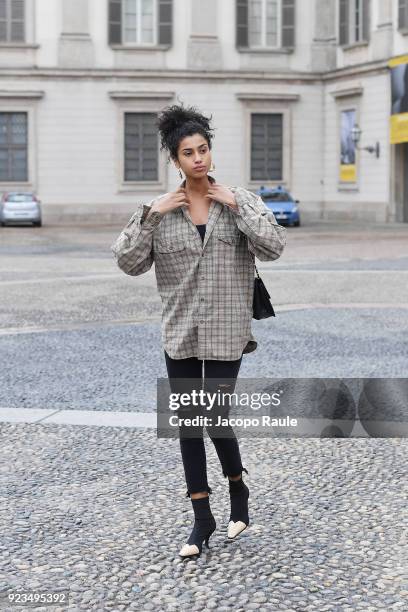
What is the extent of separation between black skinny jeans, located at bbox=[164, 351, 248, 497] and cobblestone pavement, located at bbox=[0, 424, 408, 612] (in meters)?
0.31

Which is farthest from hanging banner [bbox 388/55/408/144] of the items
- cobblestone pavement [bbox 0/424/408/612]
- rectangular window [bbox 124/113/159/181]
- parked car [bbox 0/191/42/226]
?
cobblestone pavement [bbox 0/424/408/612]

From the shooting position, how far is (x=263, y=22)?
4062 centimetres

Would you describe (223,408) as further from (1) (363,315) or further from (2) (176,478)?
(1) (363,315)

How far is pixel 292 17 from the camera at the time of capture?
40.5 metres

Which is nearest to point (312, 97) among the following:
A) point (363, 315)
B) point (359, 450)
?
point (363, 315)

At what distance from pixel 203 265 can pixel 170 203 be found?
0.90 ft

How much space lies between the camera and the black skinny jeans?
4328 mm

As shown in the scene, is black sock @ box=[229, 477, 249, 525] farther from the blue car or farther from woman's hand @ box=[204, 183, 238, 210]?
the blue car

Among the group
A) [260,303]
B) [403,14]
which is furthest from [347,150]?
[260,303]

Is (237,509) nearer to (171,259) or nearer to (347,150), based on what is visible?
(171,259)

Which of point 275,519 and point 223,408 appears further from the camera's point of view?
point 275,519

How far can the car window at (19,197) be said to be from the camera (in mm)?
36281

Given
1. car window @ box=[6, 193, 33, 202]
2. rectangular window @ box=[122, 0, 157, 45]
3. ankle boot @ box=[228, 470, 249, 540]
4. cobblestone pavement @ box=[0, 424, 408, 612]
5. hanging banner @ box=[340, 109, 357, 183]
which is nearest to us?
cobblestone pavement @ box=[0, 424, 408, 612]

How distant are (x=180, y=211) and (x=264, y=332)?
6.63 meters
